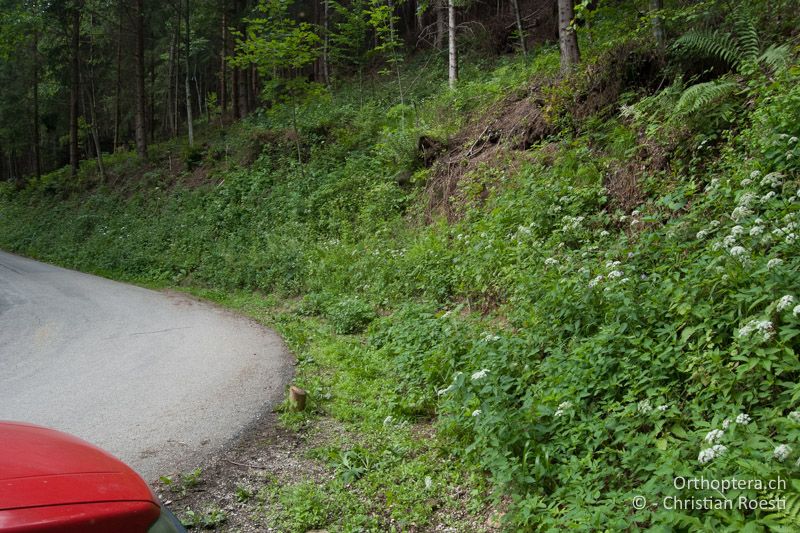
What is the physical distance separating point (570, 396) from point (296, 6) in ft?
115

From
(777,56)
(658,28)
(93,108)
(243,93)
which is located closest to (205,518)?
(777,56)

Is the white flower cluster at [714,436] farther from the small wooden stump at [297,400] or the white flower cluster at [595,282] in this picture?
the small wooden stump at [297,400]

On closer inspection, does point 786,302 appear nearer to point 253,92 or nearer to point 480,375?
point 480,375

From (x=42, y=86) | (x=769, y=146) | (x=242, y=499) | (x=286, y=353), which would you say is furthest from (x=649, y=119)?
(x=42, y=86)

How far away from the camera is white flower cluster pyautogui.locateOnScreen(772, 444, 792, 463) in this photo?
2.83m

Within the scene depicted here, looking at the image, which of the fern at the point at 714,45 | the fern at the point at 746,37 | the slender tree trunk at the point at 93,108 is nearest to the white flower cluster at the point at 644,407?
the fern at the point at 746,37

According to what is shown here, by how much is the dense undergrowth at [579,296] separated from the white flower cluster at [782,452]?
1 centimetres

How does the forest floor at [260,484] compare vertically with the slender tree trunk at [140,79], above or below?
below

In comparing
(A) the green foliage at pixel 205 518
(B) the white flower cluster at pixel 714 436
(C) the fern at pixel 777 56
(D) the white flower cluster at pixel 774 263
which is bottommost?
(A) the green foliage at pixel 205 518

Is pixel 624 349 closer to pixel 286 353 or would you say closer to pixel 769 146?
pixel 769 146

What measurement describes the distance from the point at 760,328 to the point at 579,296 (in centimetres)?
187

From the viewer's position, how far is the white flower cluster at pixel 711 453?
307 centimetres

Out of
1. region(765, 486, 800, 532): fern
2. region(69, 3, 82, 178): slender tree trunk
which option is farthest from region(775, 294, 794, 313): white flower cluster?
region(69, 3, 82, 178): slender tree trunk

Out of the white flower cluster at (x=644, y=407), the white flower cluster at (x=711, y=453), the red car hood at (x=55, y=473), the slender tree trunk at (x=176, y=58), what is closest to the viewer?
the red car hood at (x=55, y=473)
